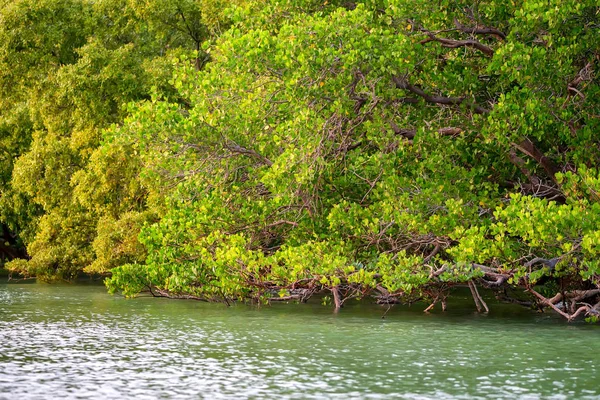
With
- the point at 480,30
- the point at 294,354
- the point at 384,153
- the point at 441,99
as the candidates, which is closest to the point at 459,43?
the point at 480,30

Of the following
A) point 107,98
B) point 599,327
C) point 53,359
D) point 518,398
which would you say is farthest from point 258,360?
point 107,98

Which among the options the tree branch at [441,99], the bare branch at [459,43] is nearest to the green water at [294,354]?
the tree branch at [441,99]

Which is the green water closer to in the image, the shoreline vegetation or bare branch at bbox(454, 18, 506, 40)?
the shoreline vegetation

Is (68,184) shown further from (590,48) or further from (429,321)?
(590,48)

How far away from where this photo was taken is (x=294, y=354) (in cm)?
1675

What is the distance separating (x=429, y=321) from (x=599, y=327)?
12.1ft

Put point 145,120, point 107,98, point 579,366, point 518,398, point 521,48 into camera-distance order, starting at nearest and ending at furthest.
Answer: point 518,398 → point 579,366 → point 521,48 → point 145,120 → point 107,98

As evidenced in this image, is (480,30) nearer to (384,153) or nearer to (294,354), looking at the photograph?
(384,153)

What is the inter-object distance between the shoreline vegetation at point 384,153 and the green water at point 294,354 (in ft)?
3.01

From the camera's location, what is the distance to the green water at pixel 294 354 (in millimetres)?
13297

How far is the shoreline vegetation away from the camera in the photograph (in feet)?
66.7

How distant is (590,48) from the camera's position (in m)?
21.4

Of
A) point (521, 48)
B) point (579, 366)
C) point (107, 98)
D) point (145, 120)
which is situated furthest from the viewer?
point (107, 98)

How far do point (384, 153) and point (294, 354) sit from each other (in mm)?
6156
